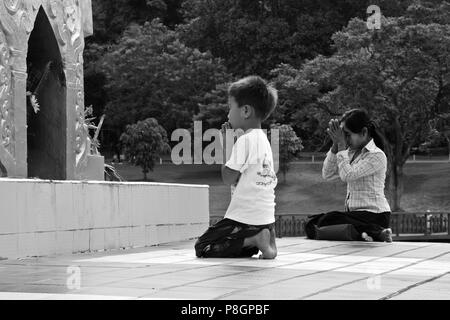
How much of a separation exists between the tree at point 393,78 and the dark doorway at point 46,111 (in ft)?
87.3

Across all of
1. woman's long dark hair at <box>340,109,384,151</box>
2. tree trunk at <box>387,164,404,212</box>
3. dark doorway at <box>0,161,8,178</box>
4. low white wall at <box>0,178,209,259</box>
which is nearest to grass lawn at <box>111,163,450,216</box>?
tree trunk at <box>387,164,404,212</box>

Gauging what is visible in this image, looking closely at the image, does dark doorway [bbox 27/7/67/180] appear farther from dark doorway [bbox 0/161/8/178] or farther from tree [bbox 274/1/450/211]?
tree [bbox 274/1/450/211]

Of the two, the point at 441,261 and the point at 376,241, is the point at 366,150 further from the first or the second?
the point at 441,261

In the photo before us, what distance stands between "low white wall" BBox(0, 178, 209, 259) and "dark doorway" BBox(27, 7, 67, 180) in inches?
48.2

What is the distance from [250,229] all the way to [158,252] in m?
1.70

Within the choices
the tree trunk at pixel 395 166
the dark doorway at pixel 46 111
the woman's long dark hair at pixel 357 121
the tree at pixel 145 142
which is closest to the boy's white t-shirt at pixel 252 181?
the woman's long dark hair at pixel 357 121

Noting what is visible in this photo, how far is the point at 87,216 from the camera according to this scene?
9.22 metres

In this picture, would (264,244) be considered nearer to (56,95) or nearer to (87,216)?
(87,216)

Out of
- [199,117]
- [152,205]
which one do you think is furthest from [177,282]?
[199,117]

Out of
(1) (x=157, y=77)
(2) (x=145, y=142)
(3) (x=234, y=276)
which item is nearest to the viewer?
(3) (x=234, y=276)

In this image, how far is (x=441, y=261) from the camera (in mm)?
7840

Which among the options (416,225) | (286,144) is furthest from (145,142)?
(416,225)

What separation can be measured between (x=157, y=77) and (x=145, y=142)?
5019mm

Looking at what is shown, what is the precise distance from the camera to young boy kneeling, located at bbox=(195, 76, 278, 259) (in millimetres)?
7367
